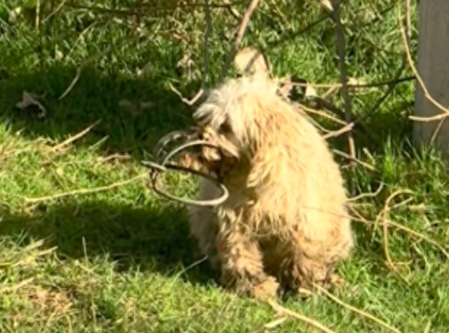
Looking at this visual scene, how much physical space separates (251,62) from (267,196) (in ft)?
4.83

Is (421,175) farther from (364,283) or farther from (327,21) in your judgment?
(327,21)

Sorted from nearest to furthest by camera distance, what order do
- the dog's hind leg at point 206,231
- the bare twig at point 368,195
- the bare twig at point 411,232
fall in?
the dog's hind leg at point 206,231
the bare twig at point 411,232
the bare twig at point 368,195

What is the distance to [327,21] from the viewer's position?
6.53 m

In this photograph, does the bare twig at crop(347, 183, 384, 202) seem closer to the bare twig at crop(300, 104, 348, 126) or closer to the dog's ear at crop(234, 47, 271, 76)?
the bare twig at crop(300, 104, 348, 126)

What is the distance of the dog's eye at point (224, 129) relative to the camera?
4.32 m

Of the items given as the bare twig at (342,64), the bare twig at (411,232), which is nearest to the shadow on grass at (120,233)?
the bare twig at (411,232)

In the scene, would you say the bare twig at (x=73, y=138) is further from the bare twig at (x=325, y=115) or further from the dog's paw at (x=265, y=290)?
the dog's paw at (x=265, y=290)

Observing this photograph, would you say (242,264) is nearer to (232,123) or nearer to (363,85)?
(232,123)

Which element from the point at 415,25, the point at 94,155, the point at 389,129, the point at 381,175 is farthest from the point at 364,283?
the point at 415,25

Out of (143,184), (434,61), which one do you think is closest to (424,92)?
(434,61)

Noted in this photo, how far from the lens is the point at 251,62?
5.79m

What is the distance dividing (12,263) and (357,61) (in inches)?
92.9

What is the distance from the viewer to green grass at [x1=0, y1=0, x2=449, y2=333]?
457cm

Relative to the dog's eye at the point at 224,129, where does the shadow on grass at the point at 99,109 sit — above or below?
Result: below
